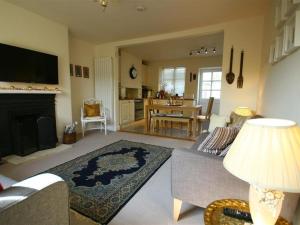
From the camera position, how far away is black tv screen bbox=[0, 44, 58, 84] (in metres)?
2.72

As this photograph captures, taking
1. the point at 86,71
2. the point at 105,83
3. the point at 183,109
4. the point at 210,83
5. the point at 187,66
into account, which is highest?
the point at 187,66

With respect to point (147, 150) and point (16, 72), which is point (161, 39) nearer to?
point (147, 150)

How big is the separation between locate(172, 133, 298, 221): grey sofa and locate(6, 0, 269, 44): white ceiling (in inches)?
97.5

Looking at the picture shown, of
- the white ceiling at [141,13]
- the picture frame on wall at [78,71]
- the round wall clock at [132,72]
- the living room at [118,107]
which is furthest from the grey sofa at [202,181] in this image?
the round wall clock at [132,72]

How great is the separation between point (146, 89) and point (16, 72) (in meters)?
5.28

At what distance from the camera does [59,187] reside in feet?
2.71

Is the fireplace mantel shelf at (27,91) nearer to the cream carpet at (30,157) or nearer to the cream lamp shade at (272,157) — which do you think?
the cream carpet at (30,157)

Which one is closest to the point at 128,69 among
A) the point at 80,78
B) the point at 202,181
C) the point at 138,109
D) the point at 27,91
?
the point at 138,109

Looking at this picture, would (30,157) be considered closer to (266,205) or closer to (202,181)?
(202,181)

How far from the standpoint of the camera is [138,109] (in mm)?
6668

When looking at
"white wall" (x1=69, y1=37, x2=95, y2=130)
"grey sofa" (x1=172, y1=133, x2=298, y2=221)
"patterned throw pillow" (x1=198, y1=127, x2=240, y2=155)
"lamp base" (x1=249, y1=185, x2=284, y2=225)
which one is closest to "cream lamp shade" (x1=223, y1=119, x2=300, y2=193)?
"lamp base" (x1=249, y1=185, x2=284, y2=225)

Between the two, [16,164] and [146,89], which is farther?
[146,89]

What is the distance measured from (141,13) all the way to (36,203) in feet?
10.5

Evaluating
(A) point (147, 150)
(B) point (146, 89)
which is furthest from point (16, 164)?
(B) point (146, 89)
